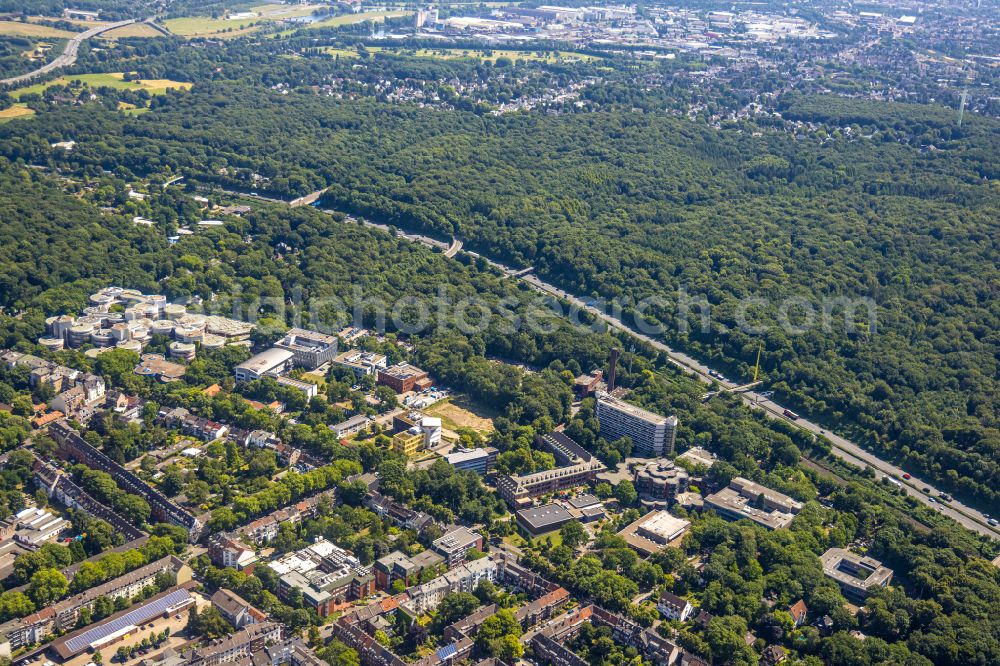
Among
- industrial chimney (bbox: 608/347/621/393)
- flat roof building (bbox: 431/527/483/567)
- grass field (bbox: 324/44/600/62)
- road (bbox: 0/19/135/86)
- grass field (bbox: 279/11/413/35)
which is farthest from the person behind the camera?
grass field (bbox: 279/11/413/35)

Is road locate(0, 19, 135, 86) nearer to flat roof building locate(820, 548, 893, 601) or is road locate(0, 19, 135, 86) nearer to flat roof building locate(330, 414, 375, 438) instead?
flat roof building locate(330, 414, 375, 438)

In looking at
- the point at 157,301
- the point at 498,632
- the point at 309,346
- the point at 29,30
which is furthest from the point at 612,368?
the point at 29,30

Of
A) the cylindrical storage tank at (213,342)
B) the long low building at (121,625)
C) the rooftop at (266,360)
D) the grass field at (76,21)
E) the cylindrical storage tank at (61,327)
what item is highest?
the grass field at (76,21)

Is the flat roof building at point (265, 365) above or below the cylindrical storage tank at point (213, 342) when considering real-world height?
below

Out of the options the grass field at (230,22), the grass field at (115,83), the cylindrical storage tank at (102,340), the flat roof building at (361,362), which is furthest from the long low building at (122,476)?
the grass field at (230,22)

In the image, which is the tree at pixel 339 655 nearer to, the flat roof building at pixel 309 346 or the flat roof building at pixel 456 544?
the flat roof building at pixel 456 544

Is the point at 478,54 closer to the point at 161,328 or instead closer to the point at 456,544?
the point at 161,328

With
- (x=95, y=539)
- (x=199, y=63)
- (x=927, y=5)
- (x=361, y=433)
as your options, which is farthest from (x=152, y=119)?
(x=927, y=5)

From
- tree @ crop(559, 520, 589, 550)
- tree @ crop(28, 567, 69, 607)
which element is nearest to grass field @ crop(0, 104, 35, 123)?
tree @ crop(28, 567, 69, 607)
